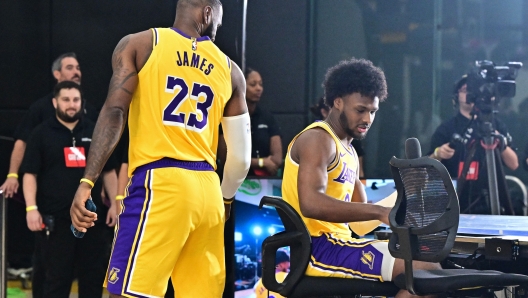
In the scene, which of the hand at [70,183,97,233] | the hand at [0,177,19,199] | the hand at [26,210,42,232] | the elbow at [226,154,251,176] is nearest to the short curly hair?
the elbow at [226,154,251,176]

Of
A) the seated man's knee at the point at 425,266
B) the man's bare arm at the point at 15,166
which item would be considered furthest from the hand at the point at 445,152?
the man's bare arm at the point at 15,166

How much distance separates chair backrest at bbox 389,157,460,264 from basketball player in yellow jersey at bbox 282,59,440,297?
0.14 meters

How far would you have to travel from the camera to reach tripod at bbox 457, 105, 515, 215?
5.03 m

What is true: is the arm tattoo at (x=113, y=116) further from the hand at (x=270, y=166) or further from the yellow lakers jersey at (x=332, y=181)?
the hand at (x=270, y=166)

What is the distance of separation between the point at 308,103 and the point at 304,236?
3874 millimetres

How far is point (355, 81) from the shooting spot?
3.16m

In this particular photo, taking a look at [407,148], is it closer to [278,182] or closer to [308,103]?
[278,182]

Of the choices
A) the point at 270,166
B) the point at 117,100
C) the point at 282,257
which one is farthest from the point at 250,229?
the point at 117,100

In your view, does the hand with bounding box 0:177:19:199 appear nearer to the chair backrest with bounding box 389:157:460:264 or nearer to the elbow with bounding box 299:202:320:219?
the elbow with bounding box 299:202:320:219

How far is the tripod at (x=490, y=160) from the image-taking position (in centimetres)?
503

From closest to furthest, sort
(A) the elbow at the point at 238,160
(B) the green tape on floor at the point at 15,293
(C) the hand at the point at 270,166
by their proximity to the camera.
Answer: (A) the elbow at the point at 238,160 < (C) the hand at the point at 270,166 < (B) the green tape on floor at the point at 15,293

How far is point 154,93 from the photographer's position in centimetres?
282

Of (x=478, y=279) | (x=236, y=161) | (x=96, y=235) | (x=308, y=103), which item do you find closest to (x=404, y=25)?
(x=308, y=103)

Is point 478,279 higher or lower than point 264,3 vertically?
lower
